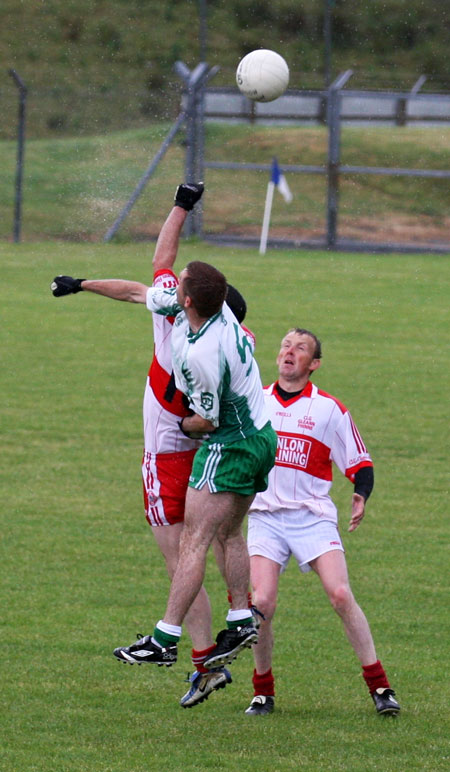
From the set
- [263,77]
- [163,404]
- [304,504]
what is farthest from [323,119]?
[163,404]

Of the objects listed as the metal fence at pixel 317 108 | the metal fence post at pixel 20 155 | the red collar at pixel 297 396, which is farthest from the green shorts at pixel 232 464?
the metal fence at pixel 317 108

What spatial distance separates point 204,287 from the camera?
19.6 feet

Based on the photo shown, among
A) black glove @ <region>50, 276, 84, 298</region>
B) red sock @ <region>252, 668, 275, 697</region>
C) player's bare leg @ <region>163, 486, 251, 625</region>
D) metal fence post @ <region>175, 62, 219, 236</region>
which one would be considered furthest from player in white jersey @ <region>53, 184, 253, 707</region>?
metal fence post @ <region>175, 62, 219, 236</region>

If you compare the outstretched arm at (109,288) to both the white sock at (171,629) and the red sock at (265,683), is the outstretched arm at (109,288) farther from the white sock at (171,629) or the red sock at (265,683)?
the red sock at (265,683)

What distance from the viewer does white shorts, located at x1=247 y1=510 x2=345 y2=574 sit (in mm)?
7031

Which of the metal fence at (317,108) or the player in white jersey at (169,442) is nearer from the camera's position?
the player in white jersey at (169,442)

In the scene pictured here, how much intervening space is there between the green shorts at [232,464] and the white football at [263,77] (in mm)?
3838

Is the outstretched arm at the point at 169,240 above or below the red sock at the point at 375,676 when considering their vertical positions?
above

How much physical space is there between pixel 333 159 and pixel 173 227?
2179 cm

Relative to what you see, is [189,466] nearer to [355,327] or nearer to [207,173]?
[355,327]

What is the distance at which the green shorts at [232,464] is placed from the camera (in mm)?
6238

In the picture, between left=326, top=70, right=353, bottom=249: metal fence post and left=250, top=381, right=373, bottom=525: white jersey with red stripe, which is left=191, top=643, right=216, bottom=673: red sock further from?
left=326, top=70, right=353, bottom=249: metal fence post

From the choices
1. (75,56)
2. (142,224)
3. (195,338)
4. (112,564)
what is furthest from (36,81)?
(195,338)

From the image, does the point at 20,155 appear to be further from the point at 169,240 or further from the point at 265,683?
the point at 265,683
